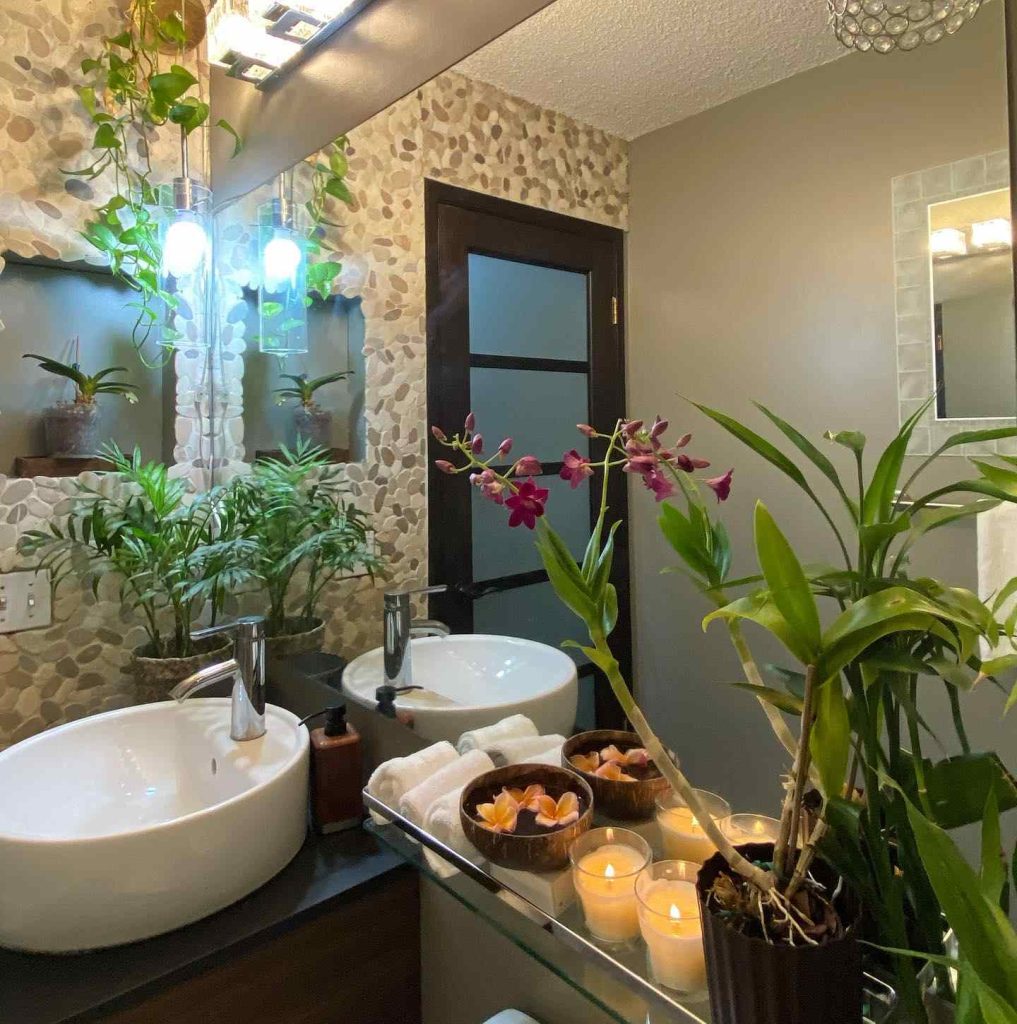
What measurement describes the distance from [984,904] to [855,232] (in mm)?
612

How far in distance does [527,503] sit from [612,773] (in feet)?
1.17

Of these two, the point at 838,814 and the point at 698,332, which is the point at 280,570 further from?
the point at 838,814

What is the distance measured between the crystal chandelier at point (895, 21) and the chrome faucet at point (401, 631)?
38.1 inches

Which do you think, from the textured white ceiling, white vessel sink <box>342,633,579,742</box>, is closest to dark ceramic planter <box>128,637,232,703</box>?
white vessel sink <box>342,633,579,742</box>

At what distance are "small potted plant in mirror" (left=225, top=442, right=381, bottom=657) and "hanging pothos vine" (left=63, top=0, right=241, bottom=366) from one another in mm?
391

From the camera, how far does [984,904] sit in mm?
378

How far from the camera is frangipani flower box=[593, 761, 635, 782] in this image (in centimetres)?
92

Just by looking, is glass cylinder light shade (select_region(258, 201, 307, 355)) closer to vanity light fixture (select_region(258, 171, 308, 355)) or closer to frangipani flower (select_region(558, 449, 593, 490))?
vanity light fixture (select_region(258, 171, 308, 355))

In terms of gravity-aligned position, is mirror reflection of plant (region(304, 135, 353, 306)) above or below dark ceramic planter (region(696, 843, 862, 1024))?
above

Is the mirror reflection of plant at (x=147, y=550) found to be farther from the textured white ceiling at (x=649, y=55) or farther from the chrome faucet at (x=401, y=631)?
the textured white ceiling at (x=649, y=55)

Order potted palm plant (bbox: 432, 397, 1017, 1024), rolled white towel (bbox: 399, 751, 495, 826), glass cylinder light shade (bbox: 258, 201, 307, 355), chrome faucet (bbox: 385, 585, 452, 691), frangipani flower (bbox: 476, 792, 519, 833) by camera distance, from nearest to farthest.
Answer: potted palm plant (bbox: 432, 397, 1017, 1024) → frangipani flower (bbox: 476, 792, 519, 833) → rolled white towel (bbox: 399, 751, 495, 826) → chrome faucet (bbox: 385, 585, 452, 691) → glass cylinder light shade (bbox: 258, 201, 307, 355)

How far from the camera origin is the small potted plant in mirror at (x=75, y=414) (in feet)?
4.80

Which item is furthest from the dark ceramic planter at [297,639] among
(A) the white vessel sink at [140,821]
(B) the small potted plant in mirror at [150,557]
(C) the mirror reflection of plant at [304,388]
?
(C) the mirror reflection of plant at [304,388]

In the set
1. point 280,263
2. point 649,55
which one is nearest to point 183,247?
point 280,263
